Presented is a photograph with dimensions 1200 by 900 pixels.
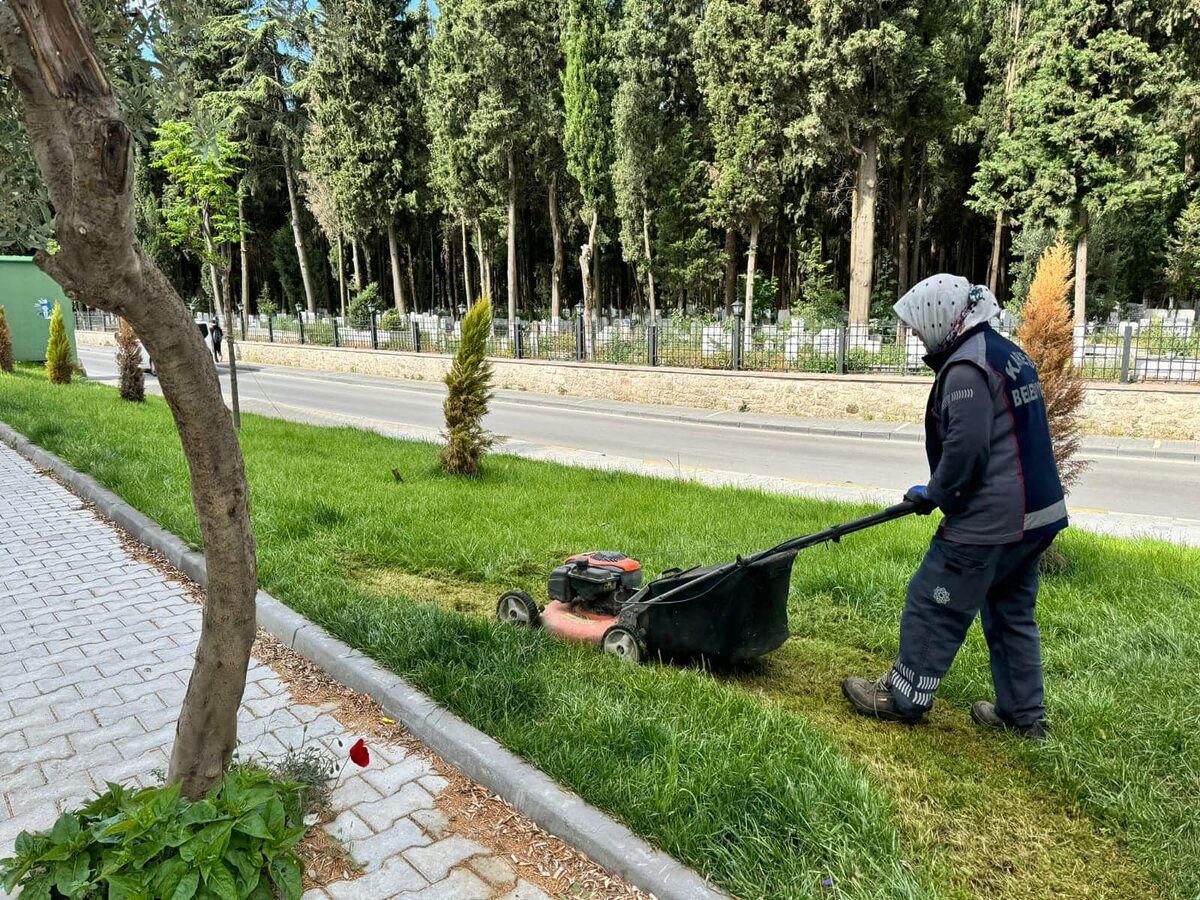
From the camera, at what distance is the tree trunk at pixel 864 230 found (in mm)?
22641

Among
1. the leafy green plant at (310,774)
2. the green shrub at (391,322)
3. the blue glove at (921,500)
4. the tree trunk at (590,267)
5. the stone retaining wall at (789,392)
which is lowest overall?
the leafy green plant at (310,774)

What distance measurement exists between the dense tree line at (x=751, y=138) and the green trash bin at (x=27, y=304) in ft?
13.5

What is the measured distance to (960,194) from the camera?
3756cm

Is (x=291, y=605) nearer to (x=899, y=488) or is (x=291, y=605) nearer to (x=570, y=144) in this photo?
(x=899, y=488)

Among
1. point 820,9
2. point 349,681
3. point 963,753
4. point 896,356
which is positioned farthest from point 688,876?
point 820,9

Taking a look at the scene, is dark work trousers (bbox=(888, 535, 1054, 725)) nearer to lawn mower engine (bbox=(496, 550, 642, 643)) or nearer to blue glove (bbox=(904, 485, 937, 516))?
blue glove (bbox=(904, 485, 937, 516))

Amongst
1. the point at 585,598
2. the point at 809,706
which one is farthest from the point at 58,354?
the point at 809,706

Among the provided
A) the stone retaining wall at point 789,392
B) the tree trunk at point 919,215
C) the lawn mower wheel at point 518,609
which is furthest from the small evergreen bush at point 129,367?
the tree trunk at point 919,215

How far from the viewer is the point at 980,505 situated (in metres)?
3.15

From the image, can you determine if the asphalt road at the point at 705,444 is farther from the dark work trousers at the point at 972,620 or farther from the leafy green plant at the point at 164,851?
the leafy green plant at the point at 164,851

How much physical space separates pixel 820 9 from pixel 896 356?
10674 millimetres

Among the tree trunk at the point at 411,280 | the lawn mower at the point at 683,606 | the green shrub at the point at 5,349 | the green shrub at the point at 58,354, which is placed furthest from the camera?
the tree trunk at the point at 411,280

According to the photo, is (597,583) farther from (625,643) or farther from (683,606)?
(683,606)

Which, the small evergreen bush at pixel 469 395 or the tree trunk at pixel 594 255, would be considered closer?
the small evergreen bush at pixel 469 395
